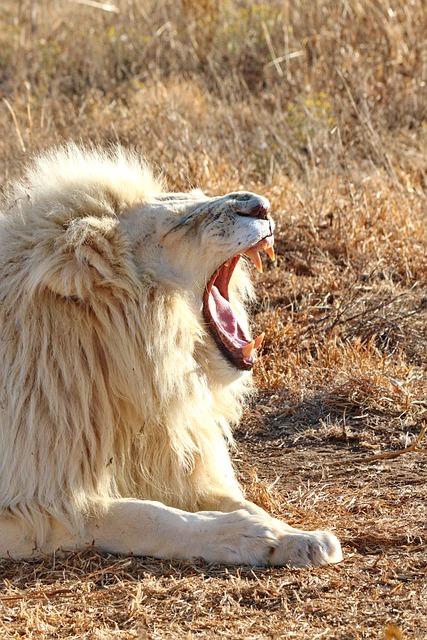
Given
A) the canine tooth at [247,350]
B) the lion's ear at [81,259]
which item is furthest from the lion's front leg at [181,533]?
the lion's ear at [81,259]

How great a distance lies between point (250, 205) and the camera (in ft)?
11.1

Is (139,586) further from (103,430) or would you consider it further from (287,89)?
(287,89)

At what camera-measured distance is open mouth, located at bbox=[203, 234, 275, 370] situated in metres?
3.51

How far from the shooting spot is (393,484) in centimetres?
382

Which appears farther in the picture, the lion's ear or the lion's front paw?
the lion's ear

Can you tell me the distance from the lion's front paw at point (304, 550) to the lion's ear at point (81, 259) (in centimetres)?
98

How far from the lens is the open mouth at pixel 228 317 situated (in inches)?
138

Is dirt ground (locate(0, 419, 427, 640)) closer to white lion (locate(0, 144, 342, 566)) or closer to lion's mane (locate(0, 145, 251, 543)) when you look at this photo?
white lion (locate(0, 144, 342, 566))

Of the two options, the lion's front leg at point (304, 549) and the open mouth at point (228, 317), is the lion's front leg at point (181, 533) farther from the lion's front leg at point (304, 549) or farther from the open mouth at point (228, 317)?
the open mouth at point (228, 317)

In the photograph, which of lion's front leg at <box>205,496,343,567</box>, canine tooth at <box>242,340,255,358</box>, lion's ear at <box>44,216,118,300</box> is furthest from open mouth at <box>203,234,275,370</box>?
lion's front leg at <box>205,496,343,567</box>

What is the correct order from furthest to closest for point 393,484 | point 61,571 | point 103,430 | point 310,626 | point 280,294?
point 280,294 < point 393,484 < point 103,430 < point 61,571 < point 310,626

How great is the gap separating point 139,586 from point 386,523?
898 mm

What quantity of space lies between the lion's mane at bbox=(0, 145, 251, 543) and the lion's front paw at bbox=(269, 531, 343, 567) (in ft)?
1.88

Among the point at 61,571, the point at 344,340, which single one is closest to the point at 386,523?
the point at 61,571
